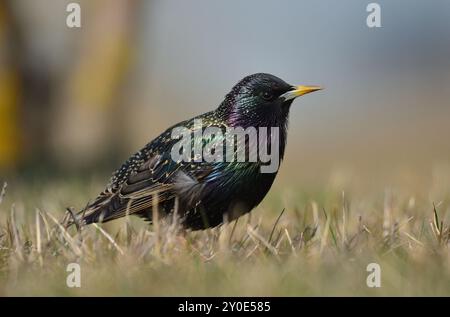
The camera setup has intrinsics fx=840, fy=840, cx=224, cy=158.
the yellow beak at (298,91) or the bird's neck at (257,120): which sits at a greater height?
the yellow beak at (298,91)

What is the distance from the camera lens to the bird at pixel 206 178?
12.9ft

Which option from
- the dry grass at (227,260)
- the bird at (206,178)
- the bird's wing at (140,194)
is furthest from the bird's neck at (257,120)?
the dry grass at (227,260)

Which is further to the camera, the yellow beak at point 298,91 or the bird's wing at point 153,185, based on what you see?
the yellow beak at point 298,91

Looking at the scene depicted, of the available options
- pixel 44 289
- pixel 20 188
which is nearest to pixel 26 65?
pixel 20 188

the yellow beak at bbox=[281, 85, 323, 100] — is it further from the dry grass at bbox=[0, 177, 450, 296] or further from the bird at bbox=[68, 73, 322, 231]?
the dry grass at bbox=[0, 177, 450, 296]

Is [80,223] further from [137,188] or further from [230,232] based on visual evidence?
[230,232]

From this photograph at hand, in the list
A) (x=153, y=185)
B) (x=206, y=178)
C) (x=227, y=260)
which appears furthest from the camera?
(x=153, y=185)

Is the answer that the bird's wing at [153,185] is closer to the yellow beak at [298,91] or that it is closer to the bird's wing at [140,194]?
the bird's wing at [140,194]

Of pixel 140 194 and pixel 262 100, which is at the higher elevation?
pixel 262 100

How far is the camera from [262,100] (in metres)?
4.20

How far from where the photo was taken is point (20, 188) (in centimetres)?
682

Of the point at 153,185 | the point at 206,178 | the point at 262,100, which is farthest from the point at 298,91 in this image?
the point at 153,185

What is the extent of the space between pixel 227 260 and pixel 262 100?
1.09m

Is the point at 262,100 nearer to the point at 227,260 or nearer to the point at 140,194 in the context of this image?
Answer: the point at 140,194
